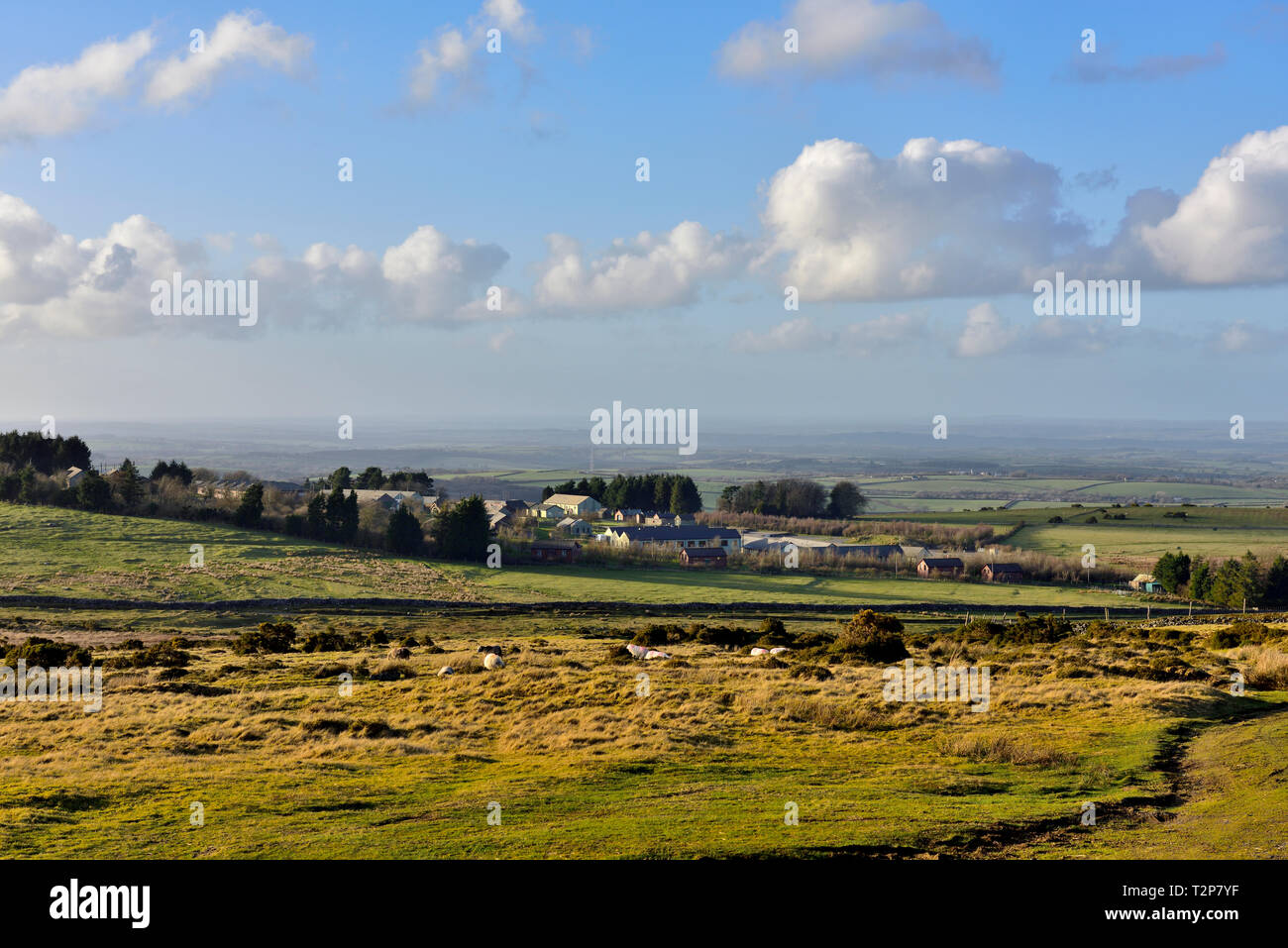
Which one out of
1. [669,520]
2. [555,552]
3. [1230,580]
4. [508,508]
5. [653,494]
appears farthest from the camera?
[653,494]

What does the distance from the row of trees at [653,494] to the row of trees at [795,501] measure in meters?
6.55

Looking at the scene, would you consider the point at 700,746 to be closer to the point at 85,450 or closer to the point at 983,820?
the point at 983,820

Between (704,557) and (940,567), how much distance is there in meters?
20.0

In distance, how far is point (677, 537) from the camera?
96188mm

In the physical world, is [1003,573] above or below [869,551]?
below

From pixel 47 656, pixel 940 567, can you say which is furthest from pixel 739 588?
pixel 47 656

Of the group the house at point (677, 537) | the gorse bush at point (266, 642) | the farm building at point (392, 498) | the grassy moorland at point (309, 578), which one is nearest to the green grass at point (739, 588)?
the grassy moorland at point (309, 578)

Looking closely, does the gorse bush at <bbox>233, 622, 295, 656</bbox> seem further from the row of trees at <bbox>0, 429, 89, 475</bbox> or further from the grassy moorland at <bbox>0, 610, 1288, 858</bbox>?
the row of trees at <bbox>0, 429, 89, 475</bbox>

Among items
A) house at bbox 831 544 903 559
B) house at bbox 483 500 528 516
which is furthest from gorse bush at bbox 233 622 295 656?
house at bbox 483 500 528 516

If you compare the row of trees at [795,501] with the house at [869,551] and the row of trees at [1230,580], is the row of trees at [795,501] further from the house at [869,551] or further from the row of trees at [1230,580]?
the row of trees at [1230,580]

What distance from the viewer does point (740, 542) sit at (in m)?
98.8

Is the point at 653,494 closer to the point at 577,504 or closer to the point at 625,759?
the point at 577,504

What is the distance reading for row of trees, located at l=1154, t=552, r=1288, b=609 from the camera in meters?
68.4
